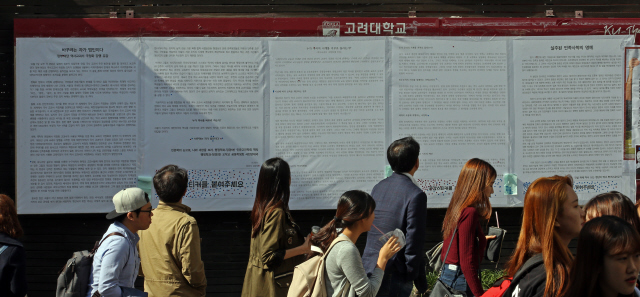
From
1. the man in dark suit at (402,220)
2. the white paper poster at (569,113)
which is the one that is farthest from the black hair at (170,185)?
the white paper poster at (569,113)

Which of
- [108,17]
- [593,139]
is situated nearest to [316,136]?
[108,17]

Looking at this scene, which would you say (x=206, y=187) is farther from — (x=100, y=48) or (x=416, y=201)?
(x=416, y=201)

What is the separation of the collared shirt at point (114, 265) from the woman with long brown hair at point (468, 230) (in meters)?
2.14

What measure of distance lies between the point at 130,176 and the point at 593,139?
5136 mm

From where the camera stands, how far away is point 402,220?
374 cm

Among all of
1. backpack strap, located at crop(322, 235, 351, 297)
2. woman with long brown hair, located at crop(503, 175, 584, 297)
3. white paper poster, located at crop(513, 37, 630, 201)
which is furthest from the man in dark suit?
white paper poster, located at crop(513, 37, 630, 201)

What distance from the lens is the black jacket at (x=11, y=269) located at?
3613 millimetres

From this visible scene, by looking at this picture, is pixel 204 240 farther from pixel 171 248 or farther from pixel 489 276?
pixel 489 276

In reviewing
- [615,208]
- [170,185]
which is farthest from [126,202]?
[615,208]

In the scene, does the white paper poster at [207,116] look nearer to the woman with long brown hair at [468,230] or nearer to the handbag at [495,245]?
the woman with long brown hair at [468,230]

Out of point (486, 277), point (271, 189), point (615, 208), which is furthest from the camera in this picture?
point (486, 277)

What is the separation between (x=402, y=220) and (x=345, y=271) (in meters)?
0.91

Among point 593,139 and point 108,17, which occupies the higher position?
point 108,17

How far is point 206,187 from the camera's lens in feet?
18.5
